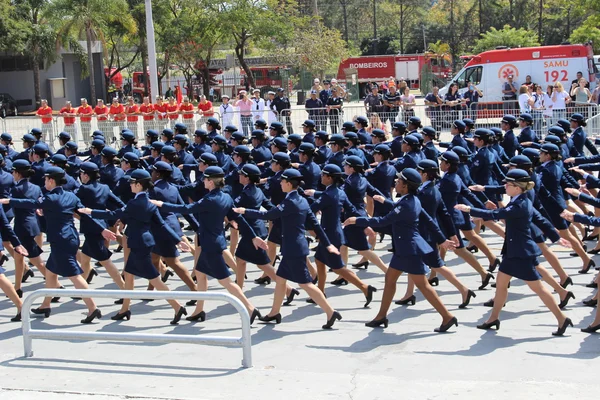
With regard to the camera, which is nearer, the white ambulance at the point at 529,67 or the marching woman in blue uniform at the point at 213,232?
the marching woman in blue uniform at the point at 213,232

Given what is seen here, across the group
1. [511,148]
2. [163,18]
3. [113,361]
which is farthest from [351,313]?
[163,18]

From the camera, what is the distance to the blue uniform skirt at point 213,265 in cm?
885

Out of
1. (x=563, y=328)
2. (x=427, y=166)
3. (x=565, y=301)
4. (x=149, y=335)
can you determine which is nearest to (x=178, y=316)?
(x=149, y=335)

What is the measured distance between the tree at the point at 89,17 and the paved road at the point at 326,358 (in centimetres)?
3768

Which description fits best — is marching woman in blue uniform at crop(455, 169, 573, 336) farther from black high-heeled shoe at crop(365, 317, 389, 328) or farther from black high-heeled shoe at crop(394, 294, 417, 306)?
black high-heeled shoe at crop(394, 294, 417, 306)

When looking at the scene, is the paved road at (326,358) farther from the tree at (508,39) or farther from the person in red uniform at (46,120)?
the tree at (508,39)

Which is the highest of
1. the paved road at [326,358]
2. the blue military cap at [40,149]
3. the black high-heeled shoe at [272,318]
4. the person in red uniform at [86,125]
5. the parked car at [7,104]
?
the parked car at [7,104]

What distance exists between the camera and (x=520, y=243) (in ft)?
27.1

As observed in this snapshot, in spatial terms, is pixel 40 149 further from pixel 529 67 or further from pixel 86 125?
pixel 529 67

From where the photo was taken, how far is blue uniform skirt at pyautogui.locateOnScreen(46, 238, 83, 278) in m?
9.23

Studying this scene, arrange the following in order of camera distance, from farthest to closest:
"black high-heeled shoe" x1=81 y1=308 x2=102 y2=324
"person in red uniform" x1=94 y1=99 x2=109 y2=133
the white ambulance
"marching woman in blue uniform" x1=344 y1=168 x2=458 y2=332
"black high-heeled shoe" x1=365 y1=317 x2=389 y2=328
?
the white ambulance, "person in red uniform" x1=94 y1=99 x2=109 y2=133, "black high-heeled shoe" x1=81 y1=308 x2=102 y2=324, "black high-heeled shoe" x1=365 y1=317 x2=389 y2=328, "marching woman in blue uniform" x1=344 y1=168 x2=458 y2=332

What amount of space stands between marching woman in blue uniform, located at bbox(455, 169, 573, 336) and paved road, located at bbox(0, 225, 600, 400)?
0.46 metres

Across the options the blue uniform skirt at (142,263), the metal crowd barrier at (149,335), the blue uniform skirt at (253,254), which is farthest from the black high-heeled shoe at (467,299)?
the blue uniform skirt at (142,263)

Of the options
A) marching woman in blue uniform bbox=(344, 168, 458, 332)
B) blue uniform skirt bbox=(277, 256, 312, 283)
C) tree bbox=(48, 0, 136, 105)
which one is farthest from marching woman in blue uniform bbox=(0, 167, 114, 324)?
tree bbox=(48, 0, 136, 105)
